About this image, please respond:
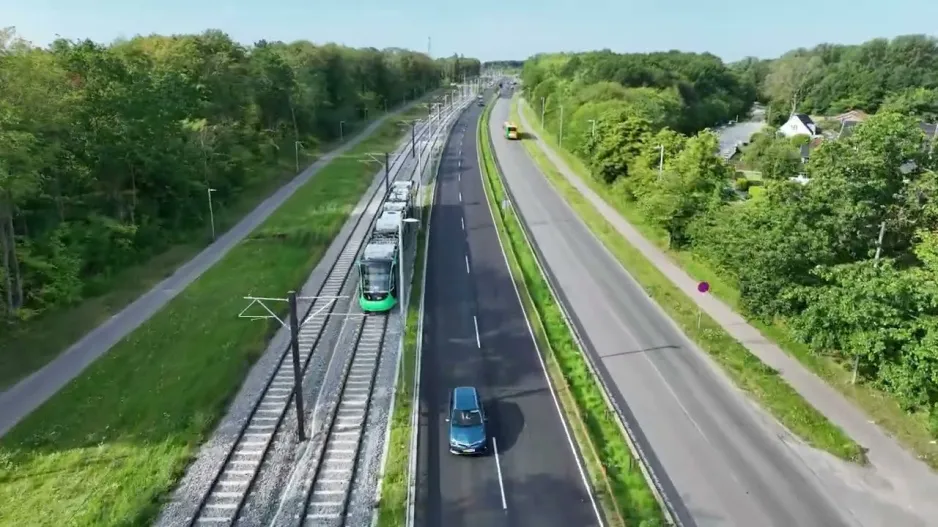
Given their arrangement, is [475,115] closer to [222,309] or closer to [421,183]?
[421,183]

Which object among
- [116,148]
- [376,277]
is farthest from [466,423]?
[116,148]

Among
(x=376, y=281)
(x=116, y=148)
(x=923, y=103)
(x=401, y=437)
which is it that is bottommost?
(x=401, y=437)

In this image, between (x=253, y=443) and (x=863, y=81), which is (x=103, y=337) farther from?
(x=863, y=81)

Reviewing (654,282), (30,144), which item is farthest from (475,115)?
(30,144)

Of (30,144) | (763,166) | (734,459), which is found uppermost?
(30,144)

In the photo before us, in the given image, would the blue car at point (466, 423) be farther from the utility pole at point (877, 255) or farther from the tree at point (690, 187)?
the tree at point (690, 187)

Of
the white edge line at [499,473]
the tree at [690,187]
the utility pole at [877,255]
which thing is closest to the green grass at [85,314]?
the white edge line at [499,473]
